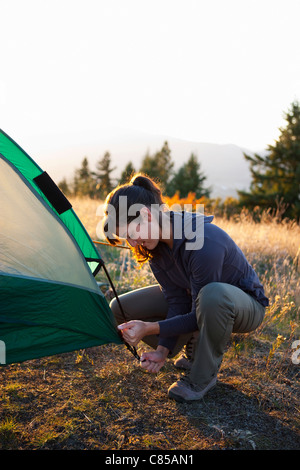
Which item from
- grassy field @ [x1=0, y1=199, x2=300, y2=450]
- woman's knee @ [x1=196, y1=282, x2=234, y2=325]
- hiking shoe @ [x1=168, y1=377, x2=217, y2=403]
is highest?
woman's knee @ [x1=196, y1=282, x2=234, y2=325]

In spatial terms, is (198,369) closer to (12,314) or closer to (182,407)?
(182,407)

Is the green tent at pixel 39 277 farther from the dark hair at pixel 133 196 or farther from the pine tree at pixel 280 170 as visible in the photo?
the pine tree at pixel 280 170

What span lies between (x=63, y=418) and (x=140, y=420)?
37 centimetres

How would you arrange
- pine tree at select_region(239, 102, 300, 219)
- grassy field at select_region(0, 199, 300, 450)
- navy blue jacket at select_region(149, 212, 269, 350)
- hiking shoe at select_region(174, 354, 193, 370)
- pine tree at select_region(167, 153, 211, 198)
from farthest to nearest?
pine tree at select_region(167, 153, 211, 198) < pine tree at select_region(239, 102, 300, 219) < hiking shoe at select_region(174, 354, 193, 370) < navy blue jacket at select_region(149, 212, 269, 350) < grassy field at select_region(0, 199, 300, 450)

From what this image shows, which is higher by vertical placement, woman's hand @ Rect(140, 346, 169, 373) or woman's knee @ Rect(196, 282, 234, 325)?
woman's knee @ Rect(196, 282, 234, 325)

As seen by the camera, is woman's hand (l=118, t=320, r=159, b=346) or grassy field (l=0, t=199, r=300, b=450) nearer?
grassy field (l=0, t=199, r=300, b=450)

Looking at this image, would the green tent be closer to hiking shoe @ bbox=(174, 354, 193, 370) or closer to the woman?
the woman

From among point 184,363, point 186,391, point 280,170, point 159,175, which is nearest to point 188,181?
point 159,175

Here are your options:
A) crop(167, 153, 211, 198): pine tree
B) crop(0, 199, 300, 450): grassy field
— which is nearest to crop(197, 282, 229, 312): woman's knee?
crop(0, 199, 300, 450): grassy field

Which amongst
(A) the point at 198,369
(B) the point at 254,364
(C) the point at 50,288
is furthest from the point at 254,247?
(C) the point at 50,288

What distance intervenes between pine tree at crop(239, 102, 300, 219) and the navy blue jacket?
16.2 metres

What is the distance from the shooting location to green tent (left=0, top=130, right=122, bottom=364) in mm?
1993

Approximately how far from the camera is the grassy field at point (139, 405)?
1.82 metres
